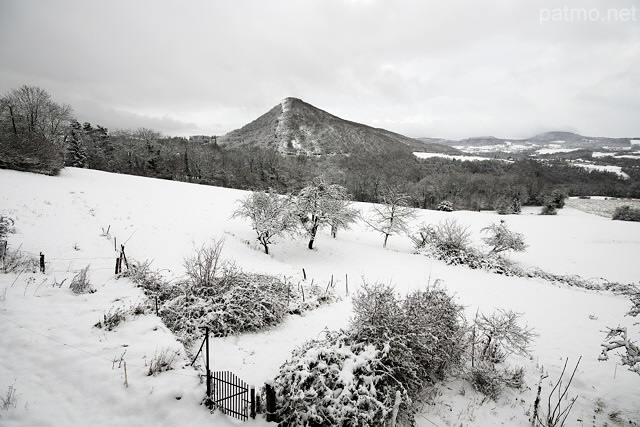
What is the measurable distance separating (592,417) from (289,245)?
20347 mm

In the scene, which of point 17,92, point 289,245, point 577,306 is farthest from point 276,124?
point 577,306

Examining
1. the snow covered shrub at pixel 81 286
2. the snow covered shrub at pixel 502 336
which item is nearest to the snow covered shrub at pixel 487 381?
the snow covered shrub at pixel 502 336

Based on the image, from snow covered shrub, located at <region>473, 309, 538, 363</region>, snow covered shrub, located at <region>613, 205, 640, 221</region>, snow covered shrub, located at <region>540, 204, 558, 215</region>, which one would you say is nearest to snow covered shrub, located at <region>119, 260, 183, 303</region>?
snow covered shrub, located at <region>473, 309, 538, 363</region>

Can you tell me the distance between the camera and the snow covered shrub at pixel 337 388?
4.45 metres

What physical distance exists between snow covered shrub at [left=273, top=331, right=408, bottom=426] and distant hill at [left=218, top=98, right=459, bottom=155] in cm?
14131

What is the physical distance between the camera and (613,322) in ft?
43.0

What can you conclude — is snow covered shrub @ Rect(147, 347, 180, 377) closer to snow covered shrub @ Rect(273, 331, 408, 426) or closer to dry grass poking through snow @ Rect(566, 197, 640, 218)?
snow covered shrub @ Rect(273, 331, 408, 426)

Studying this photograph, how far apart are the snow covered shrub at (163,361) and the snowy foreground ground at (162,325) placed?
0.15 meters

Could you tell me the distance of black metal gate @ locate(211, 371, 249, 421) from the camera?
486 cm

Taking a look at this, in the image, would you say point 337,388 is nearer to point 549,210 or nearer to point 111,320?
point 111,320

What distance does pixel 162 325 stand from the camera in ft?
22.8

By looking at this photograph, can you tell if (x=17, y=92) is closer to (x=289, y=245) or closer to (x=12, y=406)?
(x=289, y=245)

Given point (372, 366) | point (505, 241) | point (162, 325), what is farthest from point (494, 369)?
point (505, 241)

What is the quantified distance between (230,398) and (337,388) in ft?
6.86
